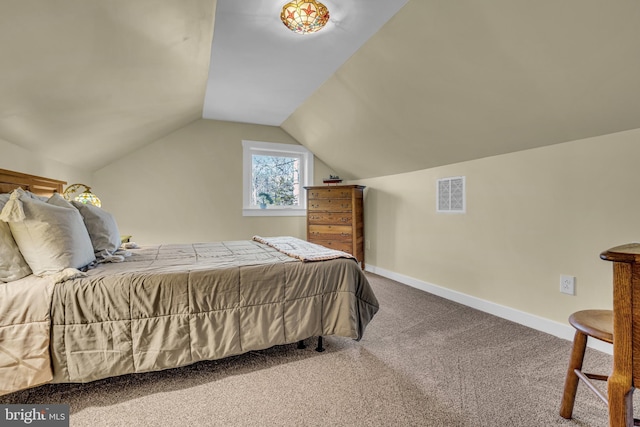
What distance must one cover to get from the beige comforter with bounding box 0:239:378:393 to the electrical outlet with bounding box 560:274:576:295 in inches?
57.0

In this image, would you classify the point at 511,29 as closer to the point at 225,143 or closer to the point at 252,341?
the point at 252,341

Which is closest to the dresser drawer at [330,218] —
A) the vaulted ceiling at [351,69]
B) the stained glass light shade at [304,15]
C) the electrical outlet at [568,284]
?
the vaulted ceiling at [351,69]

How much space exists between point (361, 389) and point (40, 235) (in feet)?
6.07

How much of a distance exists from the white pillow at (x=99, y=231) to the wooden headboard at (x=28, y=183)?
1.45ft

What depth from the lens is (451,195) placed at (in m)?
3.22

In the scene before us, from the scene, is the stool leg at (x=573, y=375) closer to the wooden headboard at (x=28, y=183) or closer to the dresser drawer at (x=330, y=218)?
the dresser drawer at (x=330, y=218)

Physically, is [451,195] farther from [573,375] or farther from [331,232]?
[573,375]

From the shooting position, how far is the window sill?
14.7ft

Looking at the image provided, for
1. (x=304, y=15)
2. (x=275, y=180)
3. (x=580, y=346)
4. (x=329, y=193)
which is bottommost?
(x=580, y=346)

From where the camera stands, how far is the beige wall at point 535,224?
2.01 metres

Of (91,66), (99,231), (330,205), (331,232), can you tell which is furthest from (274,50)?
(331,232)

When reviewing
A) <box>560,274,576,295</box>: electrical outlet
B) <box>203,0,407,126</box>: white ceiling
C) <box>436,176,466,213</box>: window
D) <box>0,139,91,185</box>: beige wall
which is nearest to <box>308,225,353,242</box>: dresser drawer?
<box>436,176,466,213</box>: window

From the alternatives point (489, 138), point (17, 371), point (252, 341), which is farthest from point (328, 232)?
point (17, 371)

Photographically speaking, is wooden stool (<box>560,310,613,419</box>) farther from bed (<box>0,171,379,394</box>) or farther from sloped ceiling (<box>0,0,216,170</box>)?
sloped ceiling (<box>0,0,216,170</box>)
